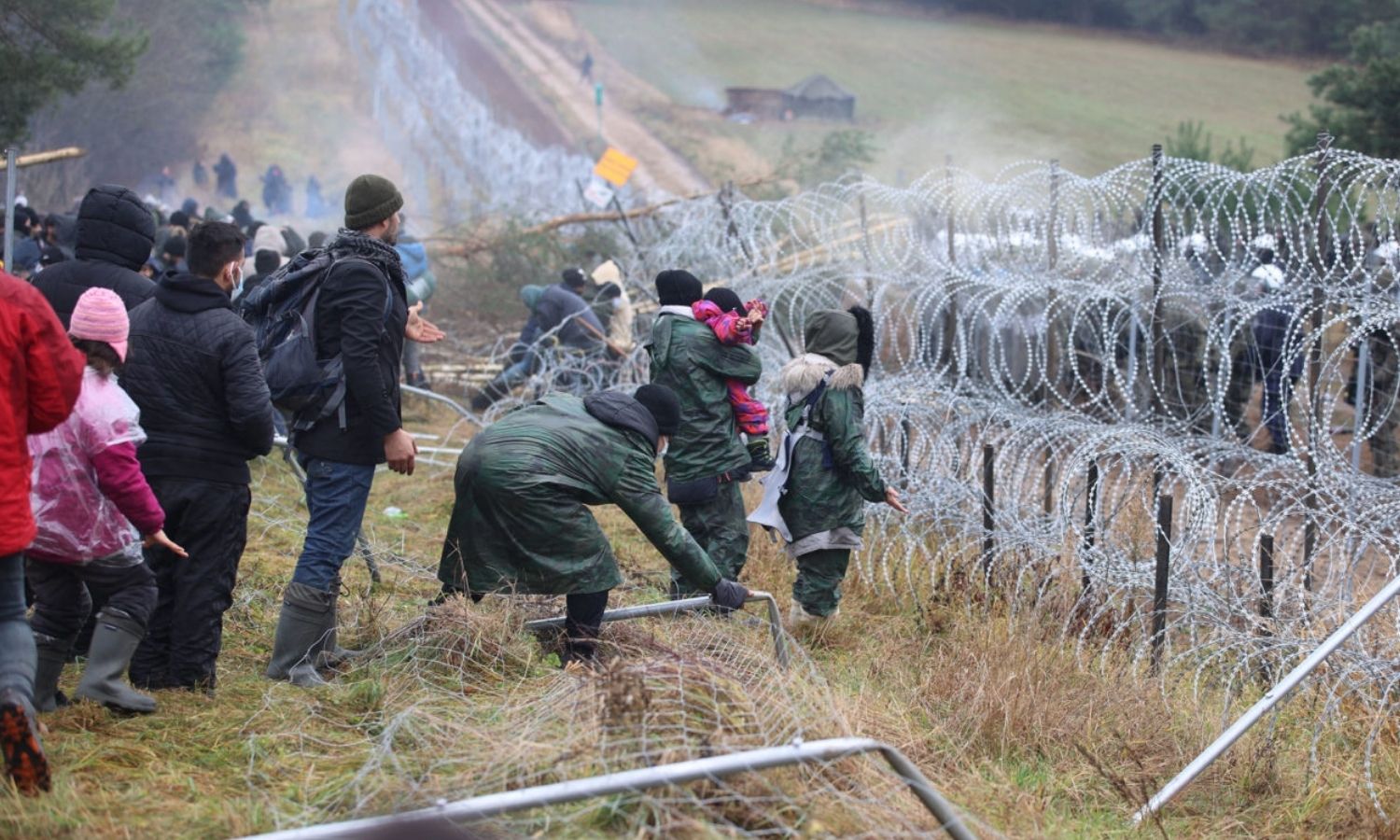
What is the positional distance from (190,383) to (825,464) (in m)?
2.63

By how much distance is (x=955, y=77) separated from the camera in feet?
147

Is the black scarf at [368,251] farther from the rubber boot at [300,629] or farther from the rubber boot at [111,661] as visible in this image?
the rubber boot at [111,661]

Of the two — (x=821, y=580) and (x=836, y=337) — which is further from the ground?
(x=836, y=337)

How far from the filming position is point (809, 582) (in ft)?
19.0

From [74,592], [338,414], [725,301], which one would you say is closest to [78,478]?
[74,592]

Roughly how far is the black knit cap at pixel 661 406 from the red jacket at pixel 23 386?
188cm

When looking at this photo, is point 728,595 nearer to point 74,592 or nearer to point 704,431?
point 704,431

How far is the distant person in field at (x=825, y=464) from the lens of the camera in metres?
5.54

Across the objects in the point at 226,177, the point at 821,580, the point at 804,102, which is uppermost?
the point at 821,580

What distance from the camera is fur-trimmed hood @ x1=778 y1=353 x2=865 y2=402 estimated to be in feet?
18.3

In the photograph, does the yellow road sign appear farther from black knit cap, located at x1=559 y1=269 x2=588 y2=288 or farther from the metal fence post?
the metal fence post

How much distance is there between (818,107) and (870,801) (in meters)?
39.7

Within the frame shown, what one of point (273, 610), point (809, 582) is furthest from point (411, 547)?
point (809, 582)

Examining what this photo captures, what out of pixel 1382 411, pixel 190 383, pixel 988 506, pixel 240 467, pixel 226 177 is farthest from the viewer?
pixel 226 177
